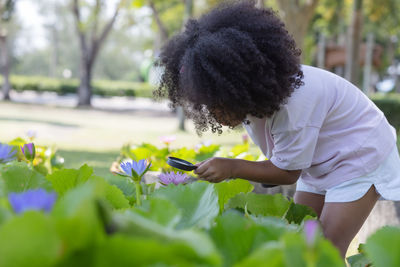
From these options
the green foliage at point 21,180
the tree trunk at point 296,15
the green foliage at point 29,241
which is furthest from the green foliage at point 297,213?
the tree trunk at point 296,15

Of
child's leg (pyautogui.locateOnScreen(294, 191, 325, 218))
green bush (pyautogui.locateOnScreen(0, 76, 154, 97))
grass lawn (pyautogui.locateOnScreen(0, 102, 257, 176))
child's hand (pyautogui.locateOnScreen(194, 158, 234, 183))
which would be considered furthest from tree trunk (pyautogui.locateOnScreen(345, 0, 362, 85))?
green bush (pyautogui.locateOnScreen(0, 76, 154, 97))

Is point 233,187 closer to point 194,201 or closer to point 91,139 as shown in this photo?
point 194,201

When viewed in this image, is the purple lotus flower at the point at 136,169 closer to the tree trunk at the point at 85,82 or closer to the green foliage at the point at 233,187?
the green foliage at the point at 233,187

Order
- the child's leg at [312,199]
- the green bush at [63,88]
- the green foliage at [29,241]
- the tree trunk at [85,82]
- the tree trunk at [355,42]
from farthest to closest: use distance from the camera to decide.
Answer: the green bush at [63,88] < the tree trunk at [85,82] < the tree trunk at [355,42] < the child's leg at [312,199] < the green foliage at [29,241]

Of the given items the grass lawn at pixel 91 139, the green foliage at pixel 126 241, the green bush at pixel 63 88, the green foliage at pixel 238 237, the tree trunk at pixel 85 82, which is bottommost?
the green bush at pixel 63 88

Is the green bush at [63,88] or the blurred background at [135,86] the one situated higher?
the blurred background at [135,86]

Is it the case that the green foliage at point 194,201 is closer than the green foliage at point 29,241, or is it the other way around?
the green foliage at point 29,241

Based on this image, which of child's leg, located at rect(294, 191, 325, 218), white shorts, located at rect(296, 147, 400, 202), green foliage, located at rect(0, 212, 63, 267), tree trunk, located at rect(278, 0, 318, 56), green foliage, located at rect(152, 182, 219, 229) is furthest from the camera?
tree trunk, located at rect(278, 0, 318, 56)

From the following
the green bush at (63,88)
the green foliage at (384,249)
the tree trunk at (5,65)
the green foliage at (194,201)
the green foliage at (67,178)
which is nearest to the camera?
the green foliage at (384,249)

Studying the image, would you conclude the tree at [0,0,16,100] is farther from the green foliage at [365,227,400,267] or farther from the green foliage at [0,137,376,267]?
the green foliage at [365,227,400,267]

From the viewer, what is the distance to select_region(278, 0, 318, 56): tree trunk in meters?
8.39

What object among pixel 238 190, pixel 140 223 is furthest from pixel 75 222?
pixel 238 190

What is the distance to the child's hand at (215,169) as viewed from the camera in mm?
1575

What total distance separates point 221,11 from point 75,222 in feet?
4.56
